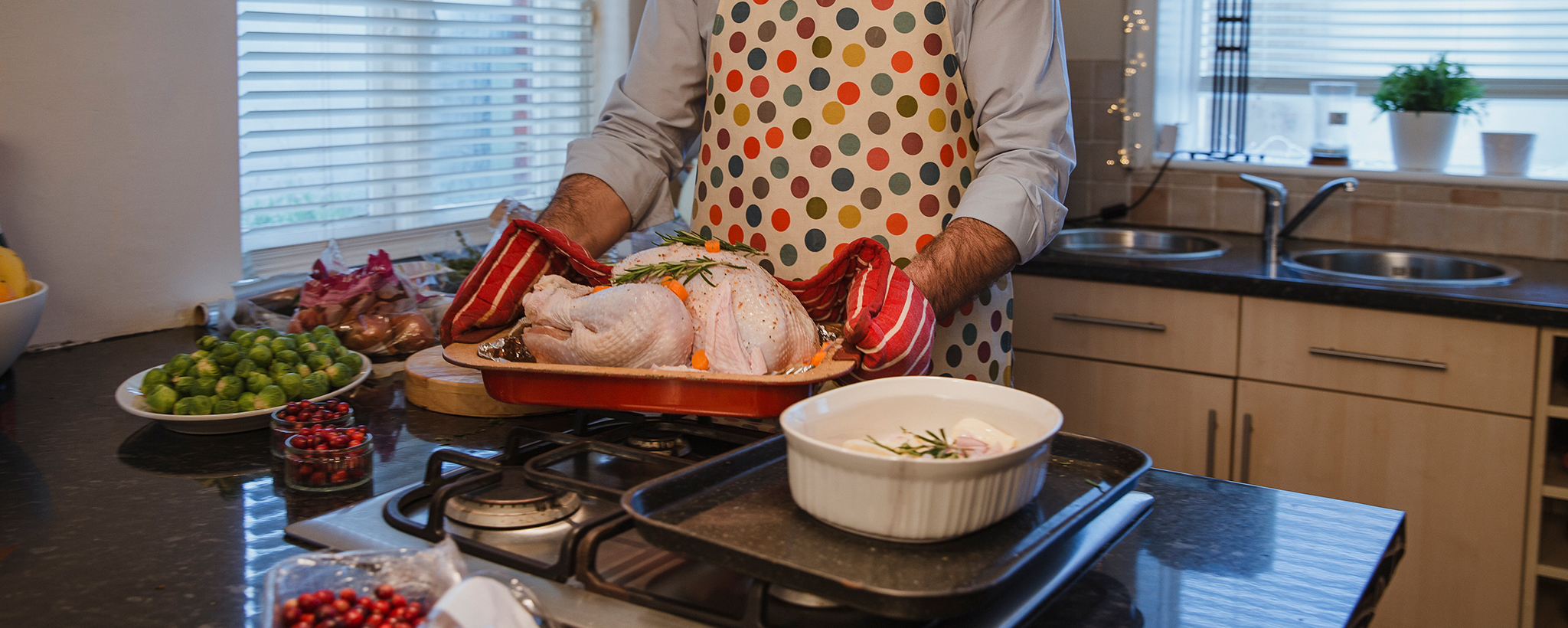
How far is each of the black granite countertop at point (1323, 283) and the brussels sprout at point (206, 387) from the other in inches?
69.5

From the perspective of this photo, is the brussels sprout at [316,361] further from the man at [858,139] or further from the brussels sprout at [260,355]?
the man at [858,139]

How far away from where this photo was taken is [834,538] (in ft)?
2.53

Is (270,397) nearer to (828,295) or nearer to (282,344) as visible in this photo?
(282,344)

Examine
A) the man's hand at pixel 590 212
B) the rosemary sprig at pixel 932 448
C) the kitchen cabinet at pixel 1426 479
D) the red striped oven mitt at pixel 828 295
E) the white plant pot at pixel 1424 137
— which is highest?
the white plant pot at pixel 1424 137

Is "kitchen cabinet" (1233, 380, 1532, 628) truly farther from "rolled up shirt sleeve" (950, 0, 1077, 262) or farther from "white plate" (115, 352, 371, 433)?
"white plate" (115, 352, 371, 433)

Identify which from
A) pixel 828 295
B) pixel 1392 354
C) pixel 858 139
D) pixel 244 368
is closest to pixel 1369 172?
pixel 1392 354

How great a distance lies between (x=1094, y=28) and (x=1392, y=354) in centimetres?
123

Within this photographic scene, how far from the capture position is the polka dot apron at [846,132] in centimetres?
148

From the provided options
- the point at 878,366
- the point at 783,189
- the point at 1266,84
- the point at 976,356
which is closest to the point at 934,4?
the point at 783,189

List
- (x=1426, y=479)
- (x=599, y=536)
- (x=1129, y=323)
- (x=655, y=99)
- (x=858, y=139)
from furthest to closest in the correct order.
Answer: (x=1129, y=323)
(x=1426, y=479)
(x=655, y=99)
(x=858, y=139)
(x=599, y=536)

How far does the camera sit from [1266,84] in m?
3.00

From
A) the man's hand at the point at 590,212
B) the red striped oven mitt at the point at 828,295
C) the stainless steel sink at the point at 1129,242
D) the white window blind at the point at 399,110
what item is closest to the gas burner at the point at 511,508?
the red striped oven mitt at the point at 828,295

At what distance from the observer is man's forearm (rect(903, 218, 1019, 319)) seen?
126 centimetres

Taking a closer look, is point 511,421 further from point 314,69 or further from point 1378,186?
point 1378,186
